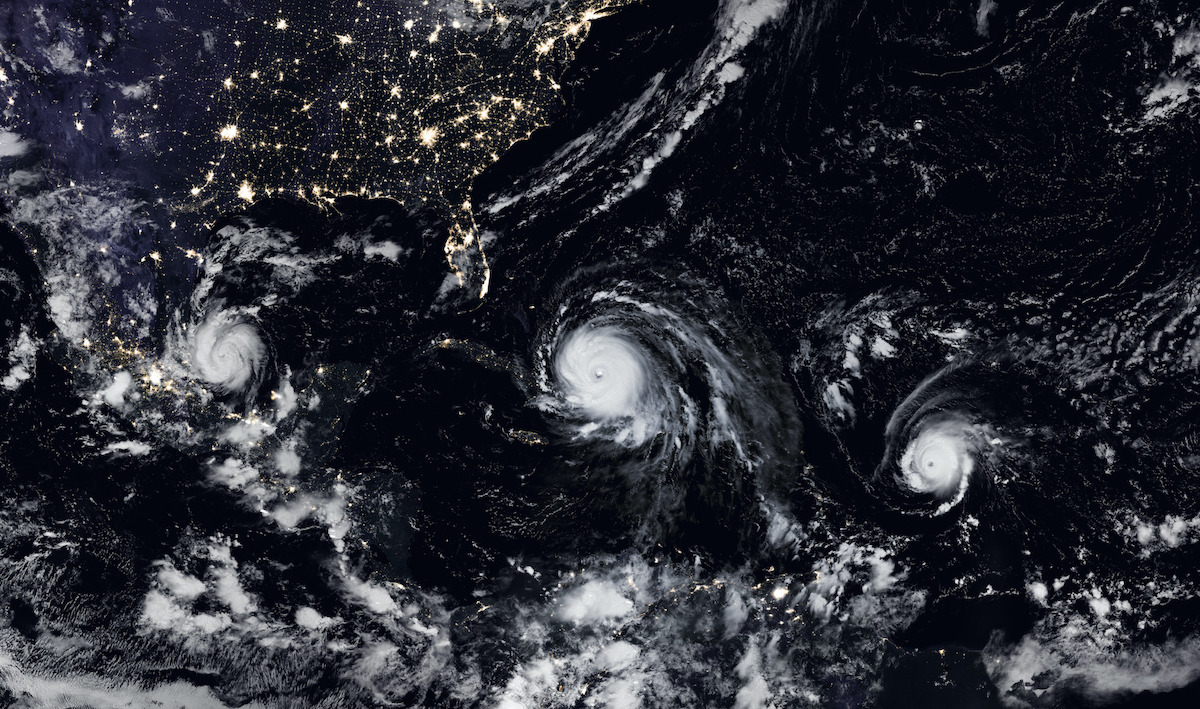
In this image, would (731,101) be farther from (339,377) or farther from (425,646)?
(425,646)

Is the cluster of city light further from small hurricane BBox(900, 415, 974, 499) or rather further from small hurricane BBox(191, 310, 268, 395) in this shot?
small hurricane BBox(900, 415, 974, 499)

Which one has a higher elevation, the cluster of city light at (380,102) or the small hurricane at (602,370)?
the cluster of city light at (380,102)

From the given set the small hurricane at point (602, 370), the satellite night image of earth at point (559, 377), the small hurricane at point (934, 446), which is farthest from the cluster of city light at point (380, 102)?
the small hurricane at point (934, 446)

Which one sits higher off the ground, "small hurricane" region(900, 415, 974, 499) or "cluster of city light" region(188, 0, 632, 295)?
"cluster of city light" region(188, 0, 632, 295)

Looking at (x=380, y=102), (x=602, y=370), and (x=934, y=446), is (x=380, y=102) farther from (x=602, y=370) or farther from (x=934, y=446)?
(x=934, y=446)

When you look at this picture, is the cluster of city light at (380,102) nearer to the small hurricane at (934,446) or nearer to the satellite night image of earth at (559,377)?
the satellite night image of earth at (559,377)

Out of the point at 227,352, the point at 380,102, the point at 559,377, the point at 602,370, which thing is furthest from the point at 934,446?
the point at 227,352

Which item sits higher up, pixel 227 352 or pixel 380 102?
pixel 380 102

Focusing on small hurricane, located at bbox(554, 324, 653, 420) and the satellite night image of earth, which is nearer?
the satellite night image of earth

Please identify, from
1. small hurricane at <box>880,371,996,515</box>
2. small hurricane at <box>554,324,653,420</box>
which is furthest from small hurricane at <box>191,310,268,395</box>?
small hurricane at <box>880,371,996,515</box>

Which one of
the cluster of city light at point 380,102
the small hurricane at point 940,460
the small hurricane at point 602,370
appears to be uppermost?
the cluster of city light at point 380,102
